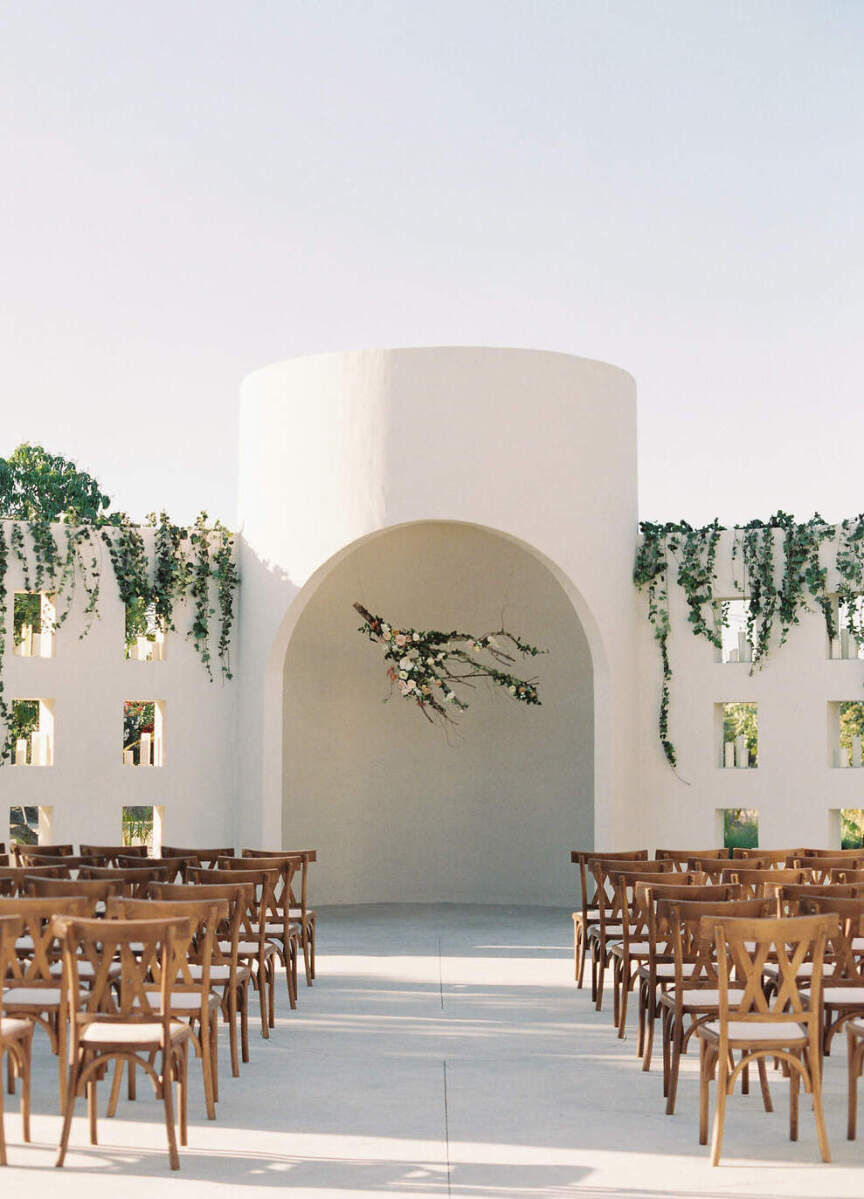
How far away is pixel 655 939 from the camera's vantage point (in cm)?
747

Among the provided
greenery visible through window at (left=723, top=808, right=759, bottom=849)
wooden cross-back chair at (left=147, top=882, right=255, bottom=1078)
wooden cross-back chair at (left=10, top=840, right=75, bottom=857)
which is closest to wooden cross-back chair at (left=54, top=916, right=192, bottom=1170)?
wooden cross-back chair at (left=147, top=882, right=255, bottom=1078)

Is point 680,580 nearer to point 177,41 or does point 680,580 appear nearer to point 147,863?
point 147,863

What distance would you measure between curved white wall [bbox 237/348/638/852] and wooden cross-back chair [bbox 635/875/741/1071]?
6.69 meters

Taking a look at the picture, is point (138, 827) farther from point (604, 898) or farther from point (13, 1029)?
point (13, 1029)

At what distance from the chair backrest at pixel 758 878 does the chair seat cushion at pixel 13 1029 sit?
14.4 ft

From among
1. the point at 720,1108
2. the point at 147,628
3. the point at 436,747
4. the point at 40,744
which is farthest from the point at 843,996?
the point at 436,747

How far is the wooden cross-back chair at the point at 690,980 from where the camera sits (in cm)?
660

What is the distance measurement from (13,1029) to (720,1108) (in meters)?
2.86

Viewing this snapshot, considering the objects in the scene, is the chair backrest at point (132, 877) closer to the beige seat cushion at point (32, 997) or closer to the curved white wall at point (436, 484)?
the beige seat cushion at point (32, 997)

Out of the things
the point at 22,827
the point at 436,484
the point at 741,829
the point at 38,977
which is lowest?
the point at 741,829

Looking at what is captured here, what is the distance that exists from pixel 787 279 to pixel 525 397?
20.0 ft

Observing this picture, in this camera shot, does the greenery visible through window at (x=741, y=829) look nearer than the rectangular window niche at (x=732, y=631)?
No

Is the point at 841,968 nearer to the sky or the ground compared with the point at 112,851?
nearer to the ground

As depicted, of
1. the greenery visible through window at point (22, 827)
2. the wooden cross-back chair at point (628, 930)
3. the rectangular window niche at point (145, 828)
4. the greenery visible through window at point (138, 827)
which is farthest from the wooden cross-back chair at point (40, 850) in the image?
the greenery visible through window at point (22, 827)
